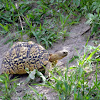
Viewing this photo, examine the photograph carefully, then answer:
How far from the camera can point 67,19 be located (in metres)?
4.80

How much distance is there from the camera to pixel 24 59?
363 cm

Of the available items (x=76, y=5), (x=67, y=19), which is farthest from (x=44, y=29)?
(x=76, y=5)

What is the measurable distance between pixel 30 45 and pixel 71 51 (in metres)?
0.95

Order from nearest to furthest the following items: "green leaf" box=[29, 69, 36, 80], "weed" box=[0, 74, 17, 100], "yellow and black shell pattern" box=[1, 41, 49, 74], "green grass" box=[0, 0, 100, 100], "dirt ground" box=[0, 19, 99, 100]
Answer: "weed" box=[0, 74, 17, 100], "green leaf" box=[29, 69, 36, 80], "green grass" box=[0, 0, 100, 100], "yellow and black shell pattern" box=[1, 41, 49, 74], "dirt ground" box=[0, 19, 99, 100]

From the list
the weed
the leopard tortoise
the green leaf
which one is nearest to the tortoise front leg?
the leopard tortoise

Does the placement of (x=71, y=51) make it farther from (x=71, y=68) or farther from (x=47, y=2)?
(x=47, y=2)

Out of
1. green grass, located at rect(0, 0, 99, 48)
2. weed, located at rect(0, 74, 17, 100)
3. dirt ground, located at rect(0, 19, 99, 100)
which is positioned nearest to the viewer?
weed, located at rect(0, 74, 17, 100)

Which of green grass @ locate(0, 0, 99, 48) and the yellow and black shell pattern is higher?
green grass @ locate(0, 0, 99, 48)

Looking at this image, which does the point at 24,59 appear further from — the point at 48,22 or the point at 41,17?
the point at 41,17

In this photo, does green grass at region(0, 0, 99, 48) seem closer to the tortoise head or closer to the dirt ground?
the dirt ground

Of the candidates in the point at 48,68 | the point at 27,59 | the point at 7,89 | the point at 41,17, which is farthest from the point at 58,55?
the point at 41,17

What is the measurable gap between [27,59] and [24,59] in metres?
0.06

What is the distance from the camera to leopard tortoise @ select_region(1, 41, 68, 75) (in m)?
3.62

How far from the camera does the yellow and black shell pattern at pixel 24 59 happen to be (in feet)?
11.9
